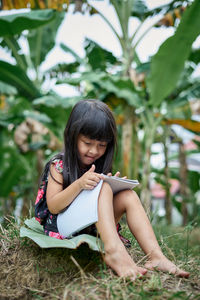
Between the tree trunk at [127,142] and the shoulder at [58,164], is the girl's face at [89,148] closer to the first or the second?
the shoulder at [58,164]

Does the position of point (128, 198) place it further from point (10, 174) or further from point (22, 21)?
point (10, 174)

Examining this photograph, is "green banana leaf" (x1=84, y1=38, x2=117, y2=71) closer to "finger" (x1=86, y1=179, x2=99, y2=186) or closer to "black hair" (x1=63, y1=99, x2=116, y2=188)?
"black hair" (x1=63, y1=99, x2=116, y2=188)

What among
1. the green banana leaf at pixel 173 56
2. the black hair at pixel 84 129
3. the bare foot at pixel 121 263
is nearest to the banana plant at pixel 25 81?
the green banana leaf at pixel 173 56

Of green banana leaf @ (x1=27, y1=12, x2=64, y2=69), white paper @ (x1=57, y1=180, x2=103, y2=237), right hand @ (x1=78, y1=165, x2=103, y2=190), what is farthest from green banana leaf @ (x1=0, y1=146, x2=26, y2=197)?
right hand @ (x1=78, y1=165, x2=103, y2=190)

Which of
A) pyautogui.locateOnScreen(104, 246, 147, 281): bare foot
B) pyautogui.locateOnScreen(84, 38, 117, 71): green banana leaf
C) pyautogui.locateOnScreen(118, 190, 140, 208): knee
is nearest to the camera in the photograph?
pyautogui.locateOnScreen(104, 246, 147, 281): bare foot

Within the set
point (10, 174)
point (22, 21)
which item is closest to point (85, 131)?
point (22, 21)

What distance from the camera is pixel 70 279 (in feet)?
4.28

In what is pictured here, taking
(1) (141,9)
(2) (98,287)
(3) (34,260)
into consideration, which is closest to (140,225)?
(2) (98,287)

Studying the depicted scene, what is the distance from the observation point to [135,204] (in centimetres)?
146

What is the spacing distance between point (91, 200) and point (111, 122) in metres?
0.38

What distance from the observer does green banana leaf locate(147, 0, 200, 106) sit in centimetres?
284

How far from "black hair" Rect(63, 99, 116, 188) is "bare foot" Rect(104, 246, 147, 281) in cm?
42

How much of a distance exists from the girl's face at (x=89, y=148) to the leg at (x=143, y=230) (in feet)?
0.69

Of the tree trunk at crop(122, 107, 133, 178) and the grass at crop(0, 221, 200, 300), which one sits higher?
the grass at crop(0, 221, 200, 300)
